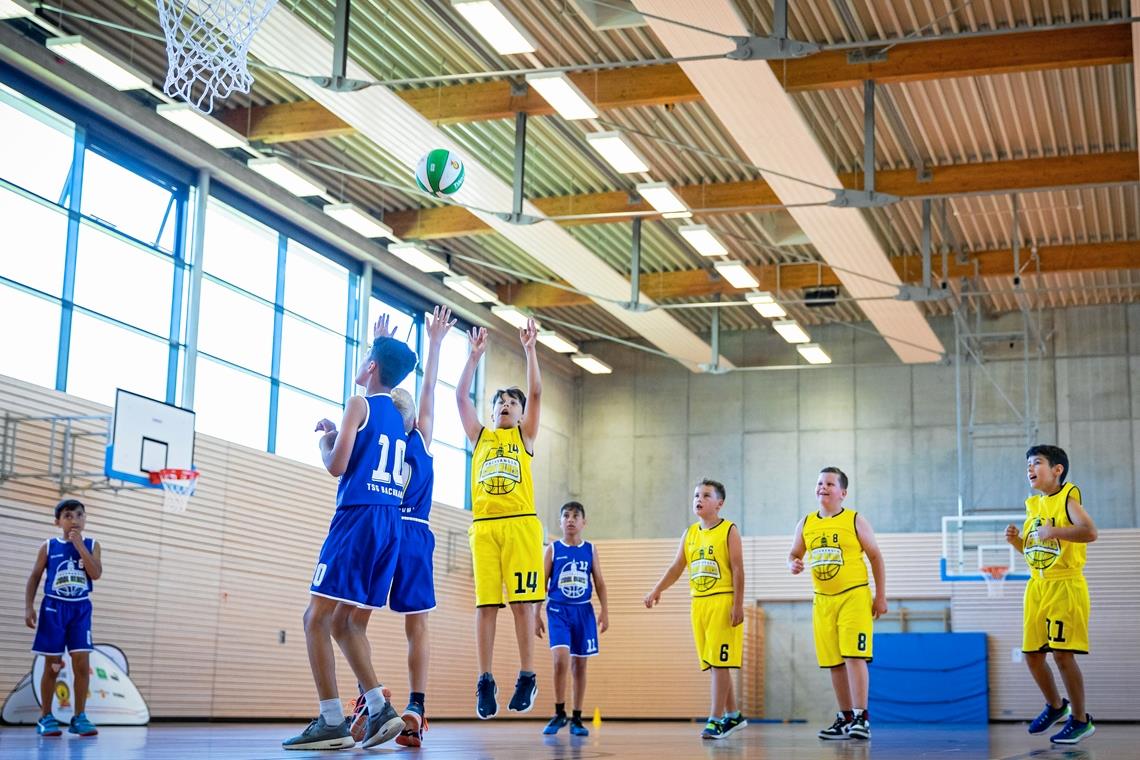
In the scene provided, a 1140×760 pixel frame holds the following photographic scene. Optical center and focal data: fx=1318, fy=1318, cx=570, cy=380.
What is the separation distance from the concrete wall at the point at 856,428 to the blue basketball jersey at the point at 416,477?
19157 millimetres

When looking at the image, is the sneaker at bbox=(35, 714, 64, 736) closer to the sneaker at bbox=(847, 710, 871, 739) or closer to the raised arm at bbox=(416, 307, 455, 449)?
the raised arm at bbox=(416, 307, 455, 449)

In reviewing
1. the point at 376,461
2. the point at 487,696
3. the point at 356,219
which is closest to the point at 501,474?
the point at 487,696

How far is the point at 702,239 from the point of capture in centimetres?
1881

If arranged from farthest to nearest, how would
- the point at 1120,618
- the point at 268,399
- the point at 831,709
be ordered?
the point at 831,709 < the point at 1120,618 < the point at 268,399

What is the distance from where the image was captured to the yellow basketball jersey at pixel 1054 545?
10.4 m

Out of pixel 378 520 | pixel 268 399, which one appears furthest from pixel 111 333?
pixel 378 520

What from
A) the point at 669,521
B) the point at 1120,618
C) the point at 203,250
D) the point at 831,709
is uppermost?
the point at 203,250

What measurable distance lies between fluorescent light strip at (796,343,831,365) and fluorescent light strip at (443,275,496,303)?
614 centimetres

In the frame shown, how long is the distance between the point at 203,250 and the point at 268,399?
2557 mm

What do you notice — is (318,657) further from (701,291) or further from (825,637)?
(701,291)

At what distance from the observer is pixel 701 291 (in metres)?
24.0

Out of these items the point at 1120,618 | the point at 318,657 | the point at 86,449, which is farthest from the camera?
the point at 1120,618

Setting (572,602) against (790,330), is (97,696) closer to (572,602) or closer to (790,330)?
(572,602)

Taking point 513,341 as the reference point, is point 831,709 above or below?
below
